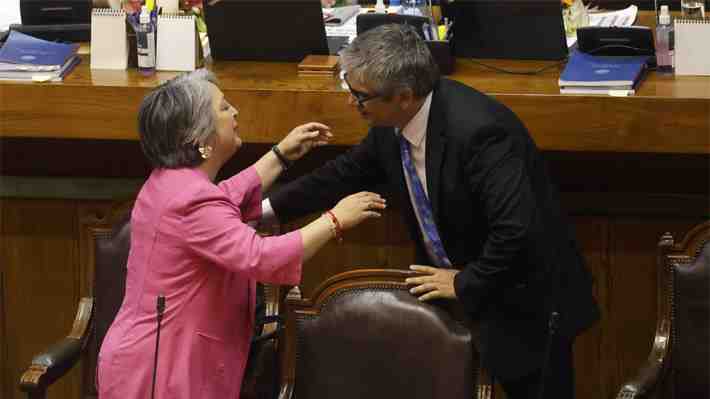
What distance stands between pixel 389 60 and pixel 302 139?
407 millimetres

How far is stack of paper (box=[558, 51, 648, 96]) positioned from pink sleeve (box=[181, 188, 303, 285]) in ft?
3.06

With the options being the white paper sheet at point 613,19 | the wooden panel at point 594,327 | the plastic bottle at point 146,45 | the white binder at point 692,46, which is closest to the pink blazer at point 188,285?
the plastic bottle at point 146,45

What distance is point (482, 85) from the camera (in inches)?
121

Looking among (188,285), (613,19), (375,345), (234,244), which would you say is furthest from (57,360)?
(613,19)

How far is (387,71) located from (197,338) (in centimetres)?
67

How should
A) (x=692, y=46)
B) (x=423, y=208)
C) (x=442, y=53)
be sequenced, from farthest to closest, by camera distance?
(x=442, y=53) < (x=692, y=46) < (x=423, y=208)

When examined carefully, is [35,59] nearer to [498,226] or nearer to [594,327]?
[498,226]

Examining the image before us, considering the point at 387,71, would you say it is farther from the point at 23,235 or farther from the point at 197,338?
the point at 23,235

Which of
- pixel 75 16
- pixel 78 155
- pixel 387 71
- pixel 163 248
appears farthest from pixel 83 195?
pixel 387 71

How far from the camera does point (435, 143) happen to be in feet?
8.20

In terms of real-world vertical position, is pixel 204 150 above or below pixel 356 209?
above

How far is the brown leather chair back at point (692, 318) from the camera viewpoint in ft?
8.64

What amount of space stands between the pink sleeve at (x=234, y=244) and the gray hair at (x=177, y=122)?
112 mm

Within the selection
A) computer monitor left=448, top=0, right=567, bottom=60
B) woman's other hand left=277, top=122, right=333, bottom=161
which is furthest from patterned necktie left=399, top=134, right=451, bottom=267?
computer monitor left=448, top=0, right=567, bottom=60
